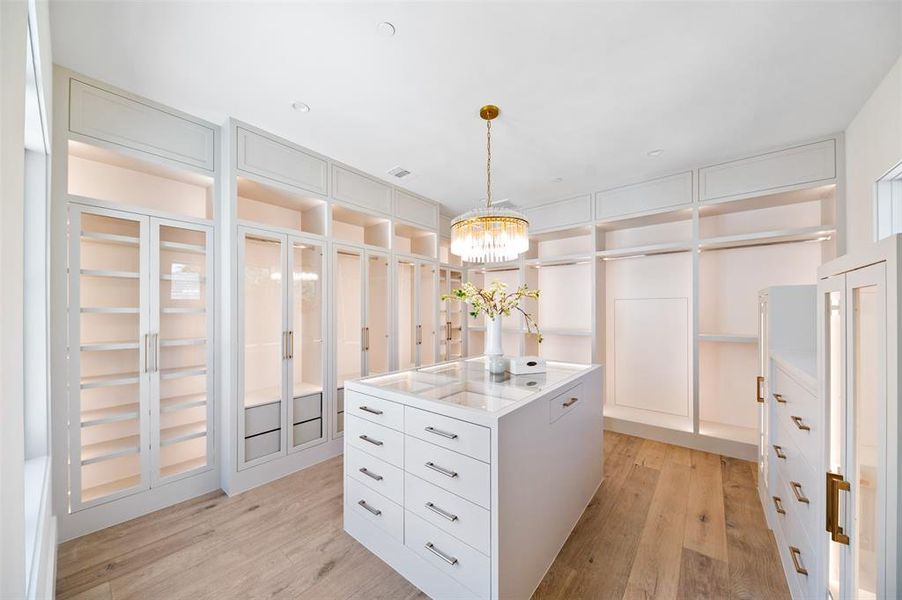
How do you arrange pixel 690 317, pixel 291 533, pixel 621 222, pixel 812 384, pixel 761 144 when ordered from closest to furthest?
1. pixel 812 384
2. pixel 291 533
3. pixel 761 144
4. pixel 690 317
5. pixel 621 222

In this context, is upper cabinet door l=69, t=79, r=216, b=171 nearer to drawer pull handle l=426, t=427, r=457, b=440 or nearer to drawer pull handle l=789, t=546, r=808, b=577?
drawer pull handle l=426, t=427, r=457, b=440

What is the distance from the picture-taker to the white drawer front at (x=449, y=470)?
59.0 inches

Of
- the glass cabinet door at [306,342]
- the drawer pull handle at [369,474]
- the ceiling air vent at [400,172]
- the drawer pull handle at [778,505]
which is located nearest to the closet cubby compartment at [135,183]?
the glass cabinet door at [306,342]

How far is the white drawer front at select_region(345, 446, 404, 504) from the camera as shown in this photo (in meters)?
1.86

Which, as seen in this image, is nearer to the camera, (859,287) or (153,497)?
(859,287)

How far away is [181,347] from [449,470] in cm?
235

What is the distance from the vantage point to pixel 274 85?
2.26 m

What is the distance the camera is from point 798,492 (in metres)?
1.59

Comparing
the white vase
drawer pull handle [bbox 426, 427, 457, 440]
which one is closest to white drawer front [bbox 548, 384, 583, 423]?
the white vase

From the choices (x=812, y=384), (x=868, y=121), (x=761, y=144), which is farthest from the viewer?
(x=761, y=144)

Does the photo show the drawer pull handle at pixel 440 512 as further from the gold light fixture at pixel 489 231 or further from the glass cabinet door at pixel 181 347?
the glass cabinet door at pixel 181 347

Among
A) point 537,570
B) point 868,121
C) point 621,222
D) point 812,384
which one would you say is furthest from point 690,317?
point 537,570

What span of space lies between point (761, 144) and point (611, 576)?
11.7ft

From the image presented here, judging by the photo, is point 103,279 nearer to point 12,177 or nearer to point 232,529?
point 232,529
